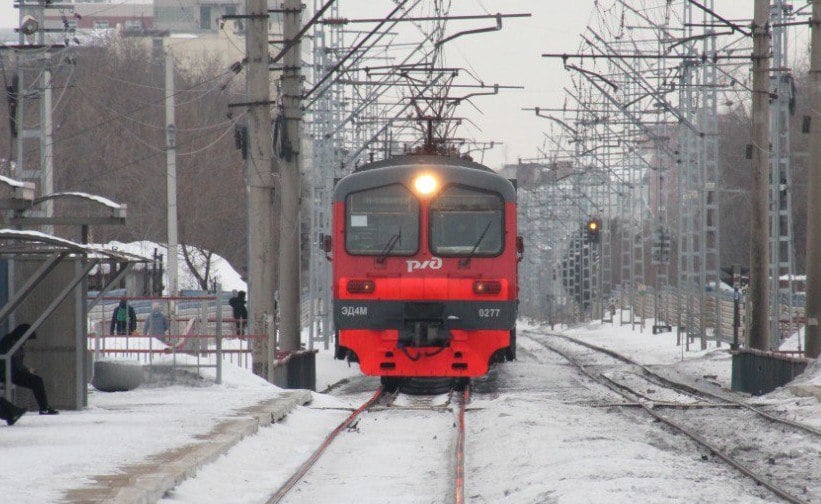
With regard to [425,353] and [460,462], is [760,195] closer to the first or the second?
[425,353]

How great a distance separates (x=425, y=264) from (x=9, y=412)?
7432mm

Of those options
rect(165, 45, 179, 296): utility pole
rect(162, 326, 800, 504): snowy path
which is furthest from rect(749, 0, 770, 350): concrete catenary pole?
rect(165, 45, 179, 296): utility pole

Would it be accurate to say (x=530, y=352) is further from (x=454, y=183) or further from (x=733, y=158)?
(x=733, y=158)

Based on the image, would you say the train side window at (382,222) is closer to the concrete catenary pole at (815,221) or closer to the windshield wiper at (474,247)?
the windshield wiper at (474,247)

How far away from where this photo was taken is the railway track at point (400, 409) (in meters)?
11.2

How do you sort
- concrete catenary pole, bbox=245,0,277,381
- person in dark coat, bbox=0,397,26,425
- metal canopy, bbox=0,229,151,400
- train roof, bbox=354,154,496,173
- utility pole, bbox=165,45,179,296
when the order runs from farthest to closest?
utility pole, bbox=165,45,179,296 → train roof, bbox=354,154,496,173 → concrete catenary pole, bbox=245,0,277,381 → person in dark coat, bbox=0,397,26,425 → metal canopy, bbox=0,229,151,400

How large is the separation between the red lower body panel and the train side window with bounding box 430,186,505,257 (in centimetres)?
126

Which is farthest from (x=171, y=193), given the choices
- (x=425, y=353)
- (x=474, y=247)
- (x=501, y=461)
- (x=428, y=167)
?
(x=501, y=461)

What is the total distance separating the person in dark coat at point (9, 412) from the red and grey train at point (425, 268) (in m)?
6.32

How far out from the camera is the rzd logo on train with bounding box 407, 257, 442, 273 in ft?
67.1

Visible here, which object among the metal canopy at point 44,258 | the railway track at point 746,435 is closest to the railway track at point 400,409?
the railway track at point 746,435

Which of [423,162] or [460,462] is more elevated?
[423,162]

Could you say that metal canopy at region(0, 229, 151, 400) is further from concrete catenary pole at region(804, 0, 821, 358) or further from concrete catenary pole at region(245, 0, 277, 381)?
concrete catenary pole at region(804, 0, 821, 358)

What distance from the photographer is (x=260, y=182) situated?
21000 millimetres
